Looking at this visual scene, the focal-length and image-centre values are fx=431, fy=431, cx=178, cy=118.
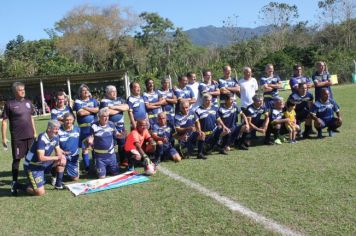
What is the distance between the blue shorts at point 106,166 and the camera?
7340 mm

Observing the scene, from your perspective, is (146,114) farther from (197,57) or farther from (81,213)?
(197,57)

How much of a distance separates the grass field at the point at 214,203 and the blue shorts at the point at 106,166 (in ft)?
2.62

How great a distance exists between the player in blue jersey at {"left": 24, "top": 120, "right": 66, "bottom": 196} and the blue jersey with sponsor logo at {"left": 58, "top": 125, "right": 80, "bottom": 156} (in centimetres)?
63

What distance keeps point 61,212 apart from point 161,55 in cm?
5550

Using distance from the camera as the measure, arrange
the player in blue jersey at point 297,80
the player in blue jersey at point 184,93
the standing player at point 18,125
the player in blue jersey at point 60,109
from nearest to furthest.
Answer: the standing player at point 18,125
the player in blue jersey at point 60,109
the player in blue jersey at point 184,93
the player in blue jersey at point 297,80

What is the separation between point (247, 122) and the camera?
895 cm

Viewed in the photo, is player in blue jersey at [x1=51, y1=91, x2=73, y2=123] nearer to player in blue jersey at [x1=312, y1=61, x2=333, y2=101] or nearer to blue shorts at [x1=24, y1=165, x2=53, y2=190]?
blue shorts at [x1=24, y1=165, x2=53, y2=190]

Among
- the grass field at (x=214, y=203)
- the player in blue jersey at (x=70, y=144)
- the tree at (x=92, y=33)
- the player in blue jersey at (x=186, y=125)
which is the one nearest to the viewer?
the grass field at (x=214, y=203)

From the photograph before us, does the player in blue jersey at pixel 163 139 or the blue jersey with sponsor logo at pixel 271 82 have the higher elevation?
the blue jersey with sponsor logo at pixel 271 82

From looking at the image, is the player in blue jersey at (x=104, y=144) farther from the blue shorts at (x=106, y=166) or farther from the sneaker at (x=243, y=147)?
the sneaker at (x=243, y=147)

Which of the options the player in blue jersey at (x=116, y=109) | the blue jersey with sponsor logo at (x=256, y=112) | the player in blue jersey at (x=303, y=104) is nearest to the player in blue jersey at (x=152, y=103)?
the player in blue jersey at (x=116, y=109)

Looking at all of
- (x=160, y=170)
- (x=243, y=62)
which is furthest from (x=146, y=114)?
(x=243, y=62)

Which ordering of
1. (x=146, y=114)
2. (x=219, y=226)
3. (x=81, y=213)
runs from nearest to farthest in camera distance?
(x=219, y=226) → (x=81, y=213) → (x=146, y=114)

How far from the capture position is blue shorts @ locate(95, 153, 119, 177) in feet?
24.1
